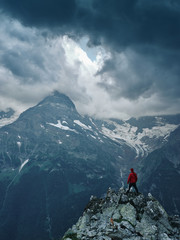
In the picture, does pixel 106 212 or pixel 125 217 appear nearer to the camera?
pixel 125 217

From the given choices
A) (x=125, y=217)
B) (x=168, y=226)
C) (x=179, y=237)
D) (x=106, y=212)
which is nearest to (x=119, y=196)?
(x=106, y=212)

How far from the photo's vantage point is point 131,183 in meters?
35.5

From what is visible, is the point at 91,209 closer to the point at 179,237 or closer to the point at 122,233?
the point at 122,233

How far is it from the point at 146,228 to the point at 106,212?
9314mm

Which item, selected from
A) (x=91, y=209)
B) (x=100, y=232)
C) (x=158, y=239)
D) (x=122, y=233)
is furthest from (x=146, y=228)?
(x=91, y=209)

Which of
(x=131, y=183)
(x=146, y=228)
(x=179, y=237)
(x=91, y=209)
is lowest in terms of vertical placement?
(x=179, y=237)

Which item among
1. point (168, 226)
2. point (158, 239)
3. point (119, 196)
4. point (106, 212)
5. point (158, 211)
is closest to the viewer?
point (158, 239)

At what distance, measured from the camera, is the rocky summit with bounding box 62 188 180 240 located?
2617 centimetres

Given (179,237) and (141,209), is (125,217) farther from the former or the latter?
(179,237)

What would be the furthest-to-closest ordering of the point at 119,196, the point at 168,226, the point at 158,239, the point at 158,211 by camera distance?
the point at 119,196 → the point at 158,211 → the point at 168,226 → the point at 158,239

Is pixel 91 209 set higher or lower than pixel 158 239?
higher

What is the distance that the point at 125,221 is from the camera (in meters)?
29.2

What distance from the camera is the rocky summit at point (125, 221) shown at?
85.9 feet

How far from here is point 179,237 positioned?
27.4 m
